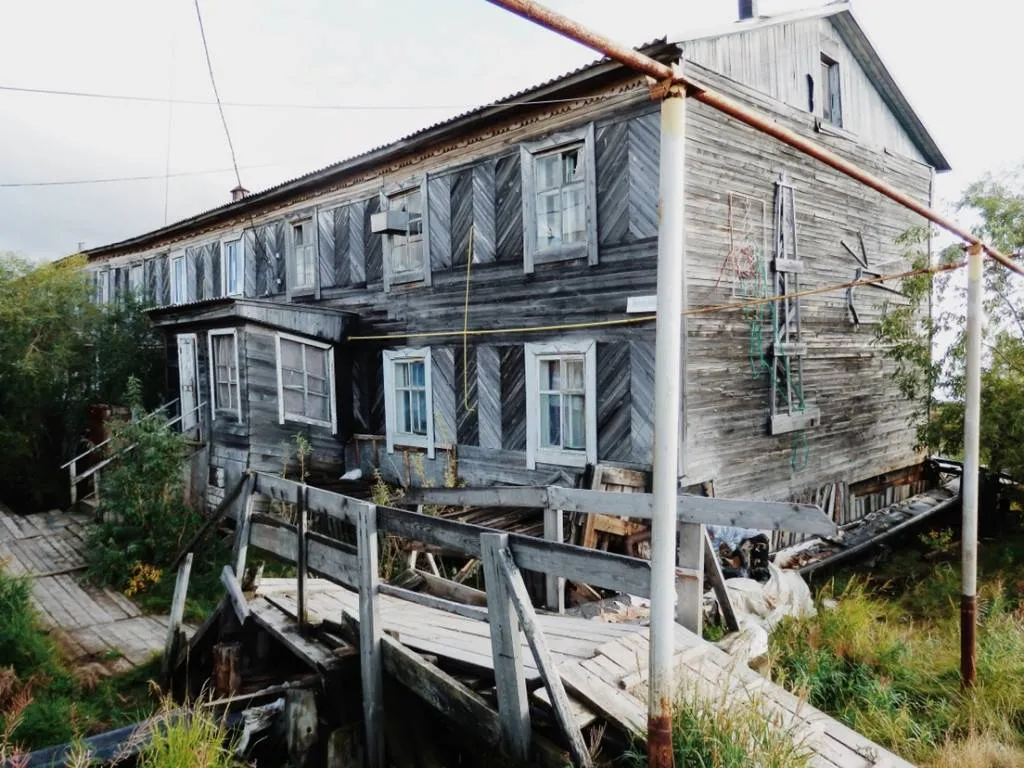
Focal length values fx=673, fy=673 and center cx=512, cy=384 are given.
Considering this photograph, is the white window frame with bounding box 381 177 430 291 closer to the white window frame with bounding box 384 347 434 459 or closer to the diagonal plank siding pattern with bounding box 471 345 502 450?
the white window frame with bounding box 384 347 434 459

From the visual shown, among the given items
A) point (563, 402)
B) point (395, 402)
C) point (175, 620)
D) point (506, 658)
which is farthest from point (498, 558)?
point (395, 402)

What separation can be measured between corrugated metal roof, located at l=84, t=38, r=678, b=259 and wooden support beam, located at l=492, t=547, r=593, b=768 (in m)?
6.80

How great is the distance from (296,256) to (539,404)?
7798 mm

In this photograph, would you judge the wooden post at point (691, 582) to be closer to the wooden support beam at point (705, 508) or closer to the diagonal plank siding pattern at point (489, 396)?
the wooden support beam at point (705, 508)

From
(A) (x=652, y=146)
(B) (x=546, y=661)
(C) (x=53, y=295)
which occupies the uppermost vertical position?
(A) (x=652, y=146)

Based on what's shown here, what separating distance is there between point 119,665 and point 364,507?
4.85 meters

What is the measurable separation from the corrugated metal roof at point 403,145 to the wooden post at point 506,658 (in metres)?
6.74

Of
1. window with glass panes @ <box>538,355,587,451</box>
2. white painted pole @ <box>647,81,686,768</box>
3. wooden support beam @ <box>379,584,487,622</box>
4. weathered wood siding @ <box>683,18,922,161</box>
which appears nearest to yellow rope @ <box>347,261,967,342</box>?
window with glass panes @ <box>538,355,587,451</box>

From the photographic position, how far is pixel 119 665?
7375 millimetres

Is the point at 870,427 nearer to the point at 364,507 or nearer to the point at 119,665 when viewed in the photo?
the point at 364,507

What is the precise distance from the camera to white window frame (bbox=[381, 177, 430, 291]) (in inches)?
476

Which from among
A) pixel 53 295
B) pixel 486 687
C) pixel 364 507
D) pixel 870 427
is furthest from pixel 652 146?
pixel 53 295

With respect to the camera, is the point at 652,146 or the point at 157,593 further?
the point at 157,593

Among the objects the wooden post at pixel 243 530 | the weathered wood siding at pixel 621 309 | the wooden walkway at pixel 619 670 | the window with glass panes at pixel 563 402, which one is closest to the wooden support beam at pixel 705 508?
the wooden walkway at pixel 619 670
